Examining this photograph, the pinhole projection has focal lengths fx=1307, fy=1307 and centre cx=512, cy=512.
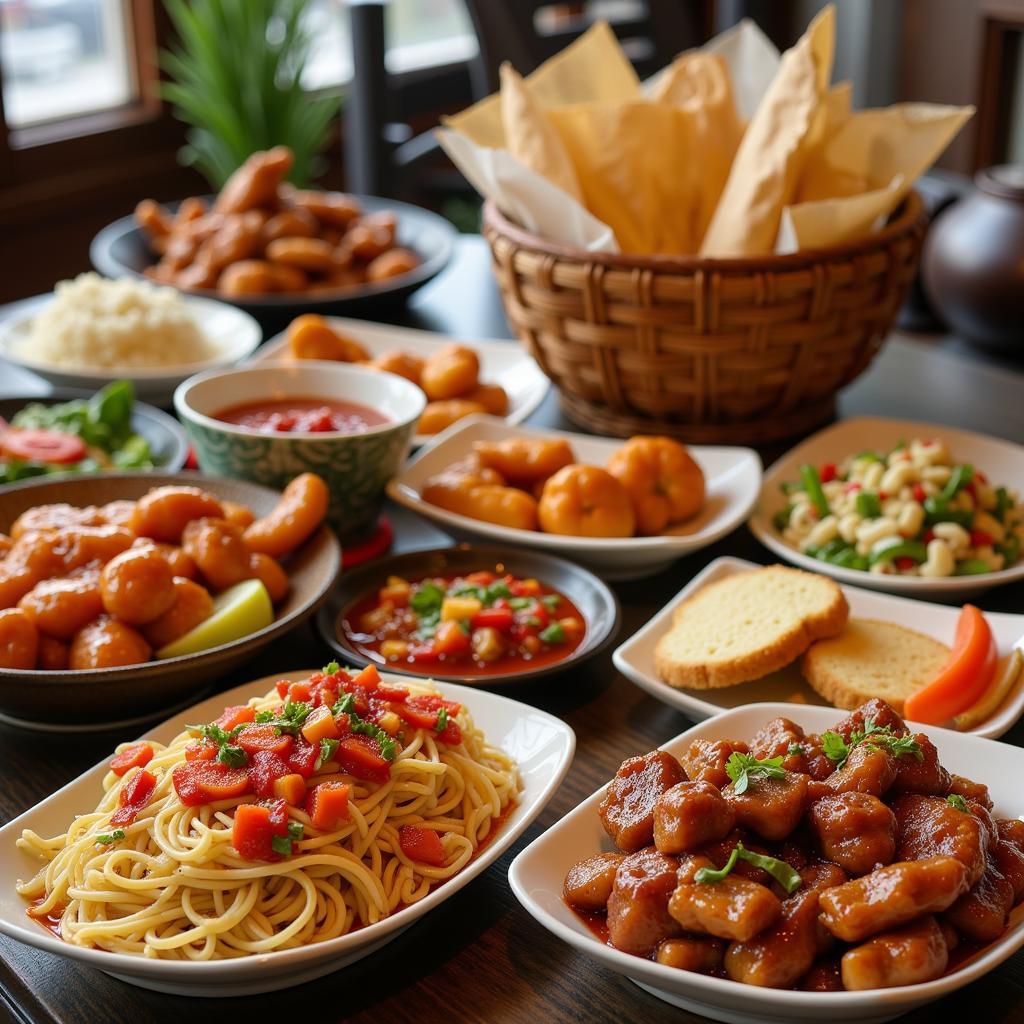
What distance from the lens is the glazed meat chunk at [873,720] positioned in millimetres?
1364

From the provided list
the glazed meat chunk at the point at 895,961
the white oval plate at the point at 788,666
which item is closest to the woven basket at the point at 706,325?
the white oval plate at the point at 788,666

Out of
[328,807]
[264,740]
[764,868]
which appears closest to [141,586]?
[264,740]

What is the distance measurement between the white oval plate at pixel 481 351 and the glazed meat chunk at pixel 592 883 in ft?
4.82

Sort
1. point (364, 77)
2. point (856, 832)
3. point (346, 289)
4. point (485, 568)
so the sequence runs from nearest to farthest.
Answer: point (856, 832), point (485, 568), point (346, 289), point (364, 77)

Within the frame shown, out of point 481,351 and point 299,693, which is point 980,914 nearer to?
point 299,693

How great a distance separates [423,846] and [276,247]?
2.09m

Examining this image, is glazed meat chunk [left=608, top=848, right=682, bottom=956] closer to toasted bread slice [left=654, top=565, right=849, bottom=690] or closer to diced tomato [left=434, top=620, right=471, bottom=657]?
toasted bread slice [left=654, top=565, right=849, bottom=690]

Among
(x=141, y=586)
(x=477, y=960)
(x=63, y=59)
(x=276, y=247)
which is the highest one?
(x=63, y=59)

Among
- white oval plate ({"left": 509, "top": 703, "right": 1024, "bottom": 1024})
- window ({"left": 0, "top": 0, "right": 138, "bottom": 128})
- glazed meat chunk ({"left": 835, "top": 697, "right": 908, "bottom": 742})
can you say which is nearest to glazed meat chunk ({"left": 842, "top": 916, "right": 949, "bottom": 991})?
white oval plate ({"left": 509, "top": 703, "right": 1024, "bottom": 1024})

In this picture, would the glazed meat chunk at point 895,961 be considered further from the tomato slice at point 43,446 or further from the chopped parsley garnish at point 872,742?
the tomato slice at point 43,446

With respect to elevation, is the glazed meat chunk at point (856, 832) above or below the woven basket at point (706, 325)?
below

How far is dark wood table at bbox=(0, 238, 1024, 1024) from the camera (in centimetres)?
125

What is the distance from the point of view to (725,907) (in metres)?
1.13

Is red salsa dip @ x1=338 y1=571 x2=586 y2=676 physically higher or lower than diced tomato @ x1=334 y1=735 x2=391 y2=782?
lower
